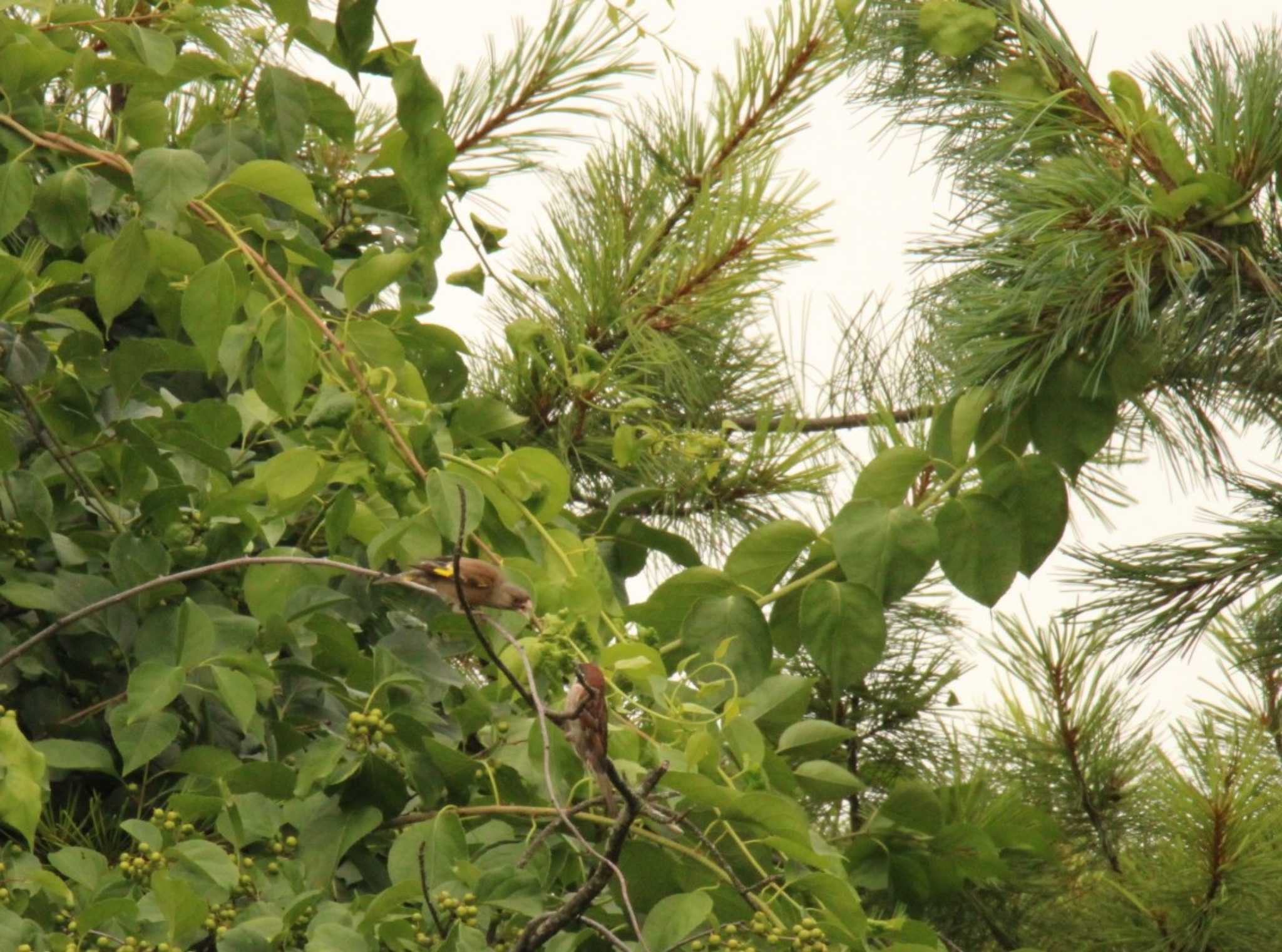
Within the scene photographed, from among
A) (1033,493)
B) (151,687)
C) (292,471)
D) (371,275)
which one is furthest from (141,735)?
(1033,493)

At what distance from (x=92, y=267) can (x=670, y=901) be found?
0.44 m

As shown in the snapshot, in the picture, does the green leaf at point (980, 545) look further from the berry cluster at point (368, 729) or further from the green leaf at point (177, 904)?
the green leaf at point (177, 904)

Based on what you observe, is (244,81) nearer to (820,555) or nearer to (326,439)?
(326,439)

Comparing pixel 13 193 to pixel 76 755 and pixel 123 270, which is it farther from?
pixel 76 755

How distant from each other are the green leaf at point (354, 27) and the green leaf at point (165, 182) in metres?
0.09

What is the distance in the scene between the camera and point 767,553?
83 centimetres

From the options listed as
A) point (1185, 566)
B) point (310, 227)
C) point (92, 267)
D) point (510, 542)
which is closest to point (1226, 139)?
point (1185, 566)

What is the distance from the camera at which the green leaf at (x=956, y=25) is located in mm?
888

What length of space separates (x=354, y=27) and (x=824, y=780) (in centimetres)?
50

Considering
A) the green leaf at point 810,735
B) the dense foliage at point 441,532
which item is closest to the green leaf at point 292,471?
the dense foliage at point 441,532

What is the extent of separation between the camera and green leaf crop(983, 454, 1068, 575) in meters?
0.77

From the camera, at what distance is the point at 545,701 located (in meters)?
0.77

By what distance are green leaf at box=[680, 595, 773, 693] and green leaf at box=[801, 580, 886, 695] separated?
4cm

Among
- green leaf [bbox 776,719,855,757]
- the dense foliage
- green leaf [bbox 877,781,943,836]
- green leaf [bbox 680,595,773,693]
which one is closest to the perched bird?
the dense foliage
